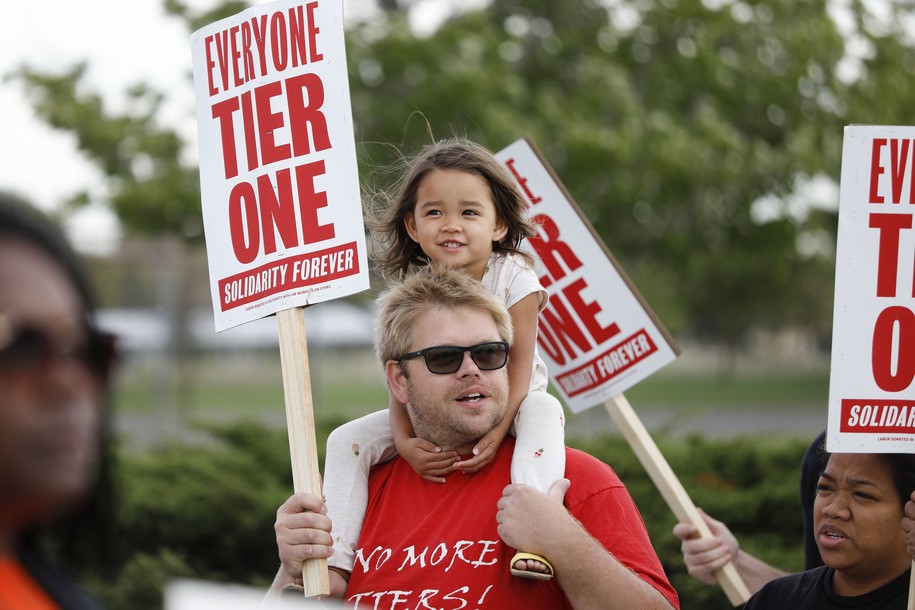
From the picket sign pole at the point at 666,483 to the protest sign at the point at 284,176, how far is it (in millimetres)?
1204

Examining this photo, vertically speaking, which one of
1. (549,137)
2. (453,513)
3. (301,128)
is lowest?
(453,513)

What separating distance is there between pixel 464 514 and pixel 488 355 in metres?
0.39

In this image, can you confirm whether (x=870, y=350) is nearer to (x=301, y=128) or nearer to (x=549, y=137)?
(x=301, y=128)

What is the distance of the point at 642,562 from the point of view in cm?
270

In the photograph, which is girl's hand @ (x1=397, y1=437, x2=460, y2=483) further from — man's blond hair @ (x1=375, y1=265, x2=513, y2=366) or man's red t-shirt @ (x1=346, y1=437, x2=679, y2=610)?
man's blond hair @ (x1=375, y1=265, x2=513, y2=366)

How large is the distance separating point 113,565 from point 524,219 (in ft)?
7.51

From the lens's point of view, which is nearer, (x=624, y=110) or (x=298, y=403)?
(x=298, y=403)

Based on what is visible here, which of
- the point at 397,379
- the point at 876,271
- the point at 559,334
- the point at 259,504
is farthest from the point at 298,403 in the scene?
the point at 259,504

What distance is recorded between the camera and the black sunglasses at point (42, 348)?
3.77ft

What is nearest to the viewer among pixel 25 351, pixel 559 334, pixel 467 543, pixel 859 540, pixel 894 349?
pixel 25 351

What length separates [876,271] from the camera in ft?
10.1

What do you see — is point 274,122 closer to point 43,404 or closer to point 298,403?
point 298,403

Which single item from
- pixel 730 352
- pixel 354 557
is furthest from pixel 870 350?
pixel 730 352

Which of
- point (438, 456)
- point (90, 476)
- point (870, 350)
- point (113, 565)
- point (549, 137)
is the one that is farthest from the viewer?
point (549, 137)
